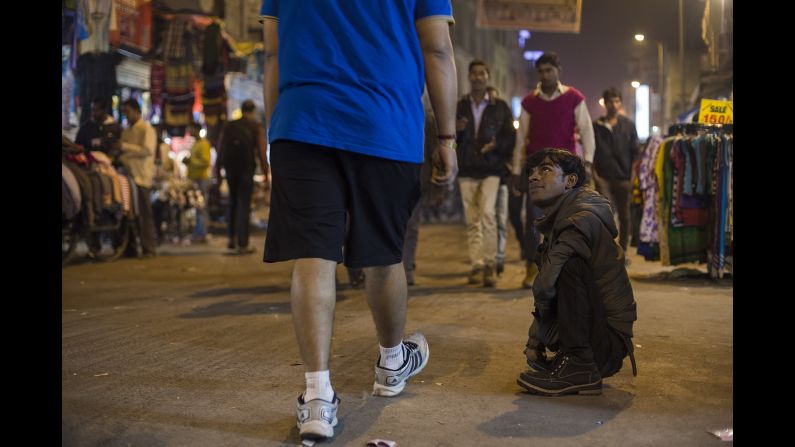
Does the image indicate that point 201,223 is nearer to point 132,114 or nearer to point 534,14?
point 132,114

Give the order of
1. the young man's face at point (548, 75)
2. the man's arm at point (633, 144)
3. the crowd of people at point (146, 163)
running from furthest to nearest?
the crowd of people at point (146, 163)
the man's arm at point (633, 144)
the young man's face at point (548, 75)

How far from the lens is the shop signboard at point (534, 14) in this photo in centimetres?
1772

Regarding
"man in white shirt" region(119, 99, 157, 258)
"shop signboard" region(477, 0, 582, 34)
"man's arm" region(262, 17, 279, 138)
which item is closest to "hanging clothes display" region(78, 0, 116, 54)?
"man in white shirt" region(119, 99, 157, 258)

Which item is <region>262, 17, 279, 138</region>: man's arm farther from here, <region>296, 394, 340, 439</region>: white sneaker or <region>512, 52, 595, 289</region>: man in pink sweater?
<region>512, 52, 595, 289</region>: man in pink sweater

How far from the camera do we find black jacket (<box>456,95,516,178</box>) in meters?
9.09

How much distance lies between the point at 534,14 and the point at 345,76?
15.1 metres

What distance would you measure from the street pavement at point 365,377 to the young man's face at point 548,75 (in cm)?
190

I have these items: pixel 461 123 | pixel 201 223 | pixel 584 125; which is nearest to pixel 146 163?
pixel 201 223

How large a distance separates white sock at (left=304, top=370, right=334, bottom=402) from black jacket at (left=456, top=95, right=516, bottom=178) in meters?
5.91

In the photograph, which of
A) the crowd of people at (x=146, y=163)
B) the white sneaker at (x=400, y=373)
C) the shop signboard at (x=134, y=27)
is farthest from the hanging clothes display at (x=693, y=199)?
the shop signboard at (x=134, y=27)

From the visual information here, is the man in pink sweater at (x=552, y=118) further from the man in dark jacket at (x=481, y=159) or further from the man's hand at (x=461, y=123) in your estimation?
the man's hand at (x=461, y=123)

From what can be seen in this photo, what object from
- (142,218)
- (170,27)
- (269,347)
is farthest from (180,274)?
(170,27)

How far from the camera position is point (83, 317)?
6.63m
